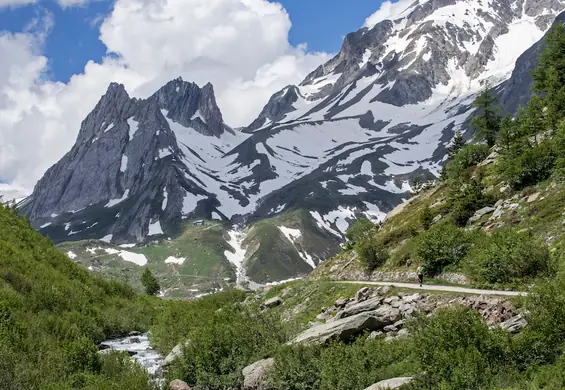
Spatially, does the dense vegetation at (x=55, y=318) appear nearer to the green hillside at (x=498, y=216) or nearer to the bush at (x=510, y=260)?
the bush at (x=510, y=260)

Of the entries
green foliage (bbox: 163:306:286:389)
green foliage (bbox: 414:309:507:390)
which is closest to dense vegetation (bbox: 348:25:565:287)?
green foliage (bbox: 414:309:507:390)

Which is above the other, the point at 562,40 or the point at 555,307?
the point at 562,40

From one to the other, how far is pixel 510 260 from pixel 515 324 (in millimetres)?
9951

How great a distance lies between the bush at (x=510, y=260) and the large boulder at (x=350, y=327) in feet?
24.1

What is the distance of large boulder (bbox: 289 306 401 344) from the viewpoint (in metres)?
24.3

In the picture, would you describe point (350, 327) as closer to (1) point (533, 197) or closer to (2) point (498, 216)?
(2) point (498, 216)

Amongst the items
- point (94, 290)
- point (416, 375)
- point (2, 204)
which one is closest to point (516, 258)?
point (416, 375)

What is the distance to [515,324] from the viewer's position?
19.7 metres

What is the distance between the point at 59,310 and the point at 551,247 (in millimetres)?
31742

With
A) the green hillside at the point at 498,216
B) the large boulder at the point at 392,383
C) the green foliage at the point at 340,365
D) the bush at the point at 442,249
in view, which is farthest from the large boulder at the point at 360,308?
the bush at the point at 442,249

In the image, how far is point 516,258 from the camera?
2820 centimetres

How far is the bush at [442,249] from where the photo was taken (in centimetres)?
3744

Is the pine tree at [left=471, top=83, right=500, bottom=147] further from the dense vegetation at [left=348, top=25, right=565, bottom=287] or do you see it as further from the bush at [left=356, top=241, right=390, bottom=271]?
the bush at [left=356, top=241, right=390, bottom=271]

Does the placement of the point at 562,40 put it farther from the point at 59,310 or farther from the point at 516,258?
the point at 59,310
